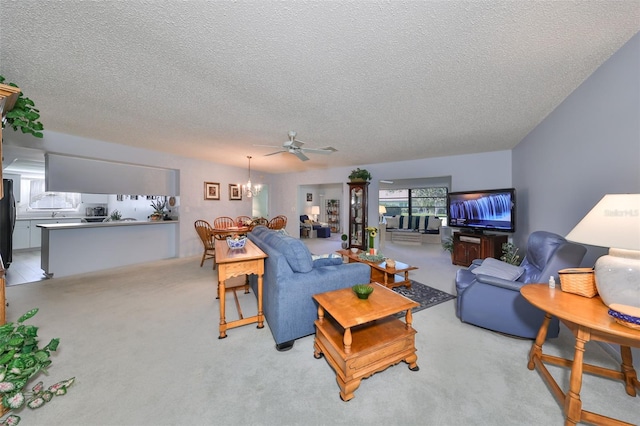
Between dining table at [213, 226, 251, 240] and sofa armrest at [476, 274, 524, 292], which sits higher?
dining table at [213, 226, 251, 240]

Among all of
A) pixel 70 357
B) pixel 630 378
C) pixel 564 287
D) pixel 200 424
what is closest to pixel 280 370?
pixel 200 424

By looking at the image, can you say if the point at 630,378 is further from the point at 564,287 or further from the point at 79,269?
the point at 79,269

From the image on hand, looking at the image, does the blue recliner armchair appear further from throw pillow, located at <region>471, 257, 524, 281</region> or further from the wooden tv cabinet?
the wooden tv cabinet

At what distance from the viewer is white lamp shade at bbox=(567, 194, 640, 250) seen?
3.64 ft

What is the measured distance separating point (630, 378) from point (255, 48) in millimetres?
3448

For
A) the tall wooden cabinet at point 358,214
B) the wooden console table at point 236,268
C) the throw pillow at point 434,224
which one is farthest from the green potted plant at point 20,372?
the throw pillow at point 434,224

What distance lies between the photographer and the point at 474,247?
4.33 metres

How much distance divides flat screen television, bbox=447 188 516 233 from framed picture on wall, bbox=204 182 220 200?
5.75 m

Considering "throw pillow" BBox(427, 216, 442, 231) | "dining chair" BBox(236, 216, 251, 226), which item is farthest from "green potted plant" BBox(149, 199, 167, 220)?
"throw pillow" BBox(427, 216, 442, 231)

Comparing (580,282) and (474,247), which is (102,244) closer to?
(580,282)

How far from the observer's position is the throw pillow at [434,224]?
7.87m

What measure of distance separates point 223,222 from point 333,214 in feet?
17.8

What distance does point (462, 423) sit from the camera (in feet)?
4.23

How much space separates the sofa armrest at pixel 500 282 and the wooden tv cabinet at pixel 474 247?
237 cm
